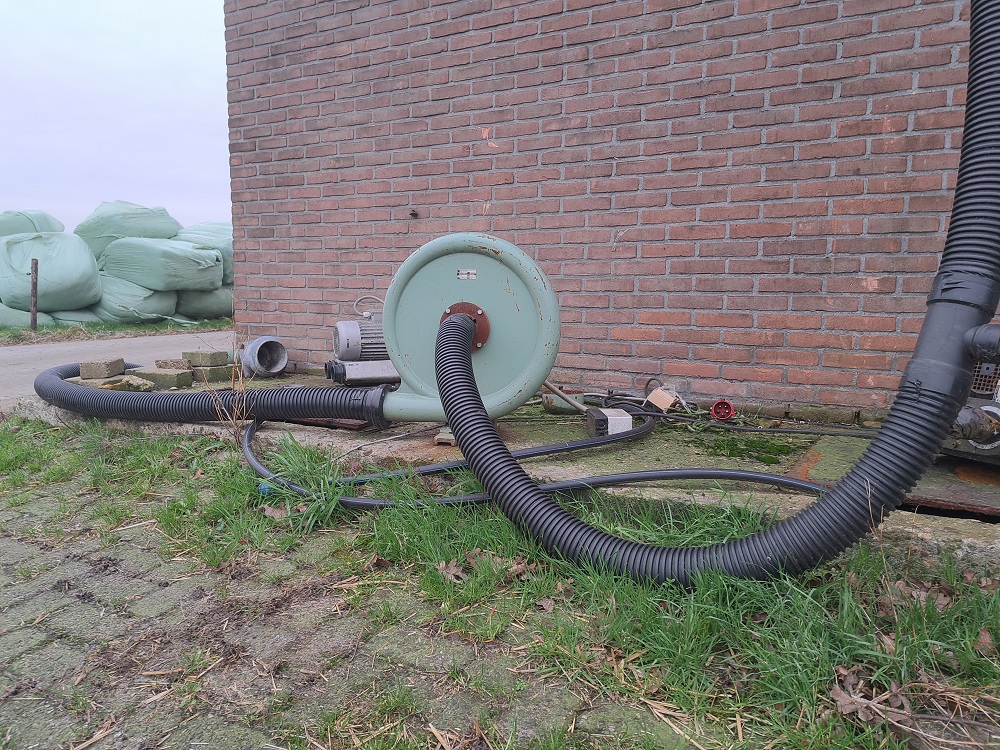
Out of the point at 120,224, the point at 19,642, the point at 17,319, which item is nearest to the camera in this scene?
the point at 19,642

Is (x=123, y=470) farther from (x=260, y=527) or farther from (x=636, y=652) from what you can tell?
(x=636, y=652)

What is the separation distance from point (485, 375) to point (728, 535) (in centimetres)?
108

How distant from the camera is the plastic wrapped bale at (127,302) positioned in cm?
1006

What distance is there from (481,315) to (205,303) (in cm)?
988

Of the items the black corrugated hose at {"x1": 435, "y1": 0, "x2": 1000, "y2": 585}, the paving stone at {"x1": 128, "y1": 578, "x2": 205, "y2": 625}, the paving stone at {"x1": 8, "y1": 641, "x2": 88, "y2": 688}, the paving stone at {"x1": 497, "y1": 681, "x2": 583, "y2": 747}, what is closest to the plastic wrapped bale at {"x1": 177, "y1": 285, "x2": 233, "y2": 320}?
the paving stone at {"x1": 128, "y1": 578, "x2": 205, "y2": 625}

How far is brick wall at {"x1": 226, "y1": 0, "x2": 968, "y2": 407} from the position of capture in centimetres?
284

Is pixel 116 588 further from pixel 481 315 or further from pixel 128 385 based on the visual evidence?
pixel 128 385

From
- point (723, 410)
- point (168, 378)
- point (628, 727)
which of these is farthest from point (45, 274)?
point (628, 727)

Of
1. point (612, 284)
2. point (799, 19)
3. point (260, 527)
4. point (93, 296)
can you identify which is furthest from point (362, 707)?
point (93, 296)

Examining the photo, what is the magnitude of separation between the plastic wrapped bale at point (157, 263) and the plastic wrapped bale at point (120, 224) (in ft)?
1.34

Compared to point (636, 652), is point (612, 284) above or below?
above

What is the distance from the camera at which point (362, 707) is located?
4.70ft

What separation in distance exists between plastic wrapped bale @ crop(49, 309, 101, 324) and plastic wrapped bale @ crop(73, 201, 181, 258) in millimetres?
1172

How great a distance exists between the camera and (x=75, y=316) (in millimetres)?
9758
